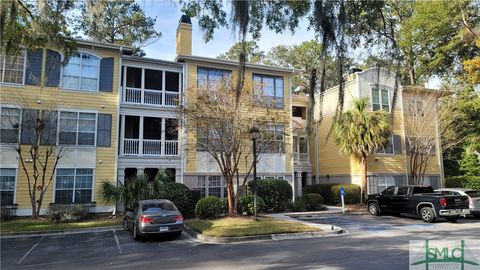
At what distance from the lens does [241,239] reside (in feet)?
39.5

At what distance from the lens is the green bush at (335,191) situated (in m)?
24.4

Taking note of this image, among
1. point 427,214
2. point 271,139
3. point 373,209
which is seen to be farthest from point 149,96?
point 427,214

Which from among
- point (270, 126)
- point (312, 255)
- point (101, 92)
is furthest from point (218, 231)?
point (101, 92)

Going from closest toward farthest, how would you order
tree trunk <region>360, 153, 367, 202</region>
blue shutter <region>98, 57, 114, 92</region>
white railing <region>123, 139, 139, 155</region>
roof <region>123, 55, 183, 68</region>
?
1. blue shutter <region>98, 57, 114, 92</region>
2. white railing <region>123, 139, 139, 155</region>
3. roof <region>123, 55, 183, 68</region>
4. tree trunk <region>360, 153, 367, 202</region>

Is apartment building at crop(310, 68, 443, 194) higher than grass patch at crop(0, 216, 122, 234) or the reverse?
higher

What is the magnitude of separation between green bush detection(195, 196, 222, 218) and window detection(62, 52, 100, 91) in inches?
371

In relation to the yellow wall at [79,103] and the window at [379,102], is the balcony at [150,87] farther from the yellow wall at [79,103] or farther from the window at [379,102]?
the window at [379,102]

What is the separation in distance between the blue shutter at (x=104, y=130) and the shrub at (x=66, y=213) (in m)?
3.95

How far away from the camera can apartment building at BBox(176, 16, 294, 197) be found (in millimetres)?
22094

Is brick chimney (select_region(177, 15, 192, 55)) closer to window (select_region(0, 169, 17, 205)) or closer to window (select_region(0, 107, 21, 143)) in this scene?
window (select_region(0, 107, 21, 143))

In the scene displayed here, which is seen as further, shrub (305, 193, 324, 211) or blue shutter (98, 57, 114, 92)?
shrub (305, 193, 324, 211)

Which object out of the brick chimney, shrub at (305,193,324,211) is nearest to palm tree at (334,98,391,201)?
shrub at (305,193,324,211)

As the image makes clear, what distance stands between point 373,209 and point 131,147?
14.8 metres

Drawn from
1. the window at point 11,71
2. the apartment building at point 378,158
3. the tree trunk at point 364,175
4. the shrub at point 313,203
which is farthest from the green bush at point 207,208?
the window at point 11,71
